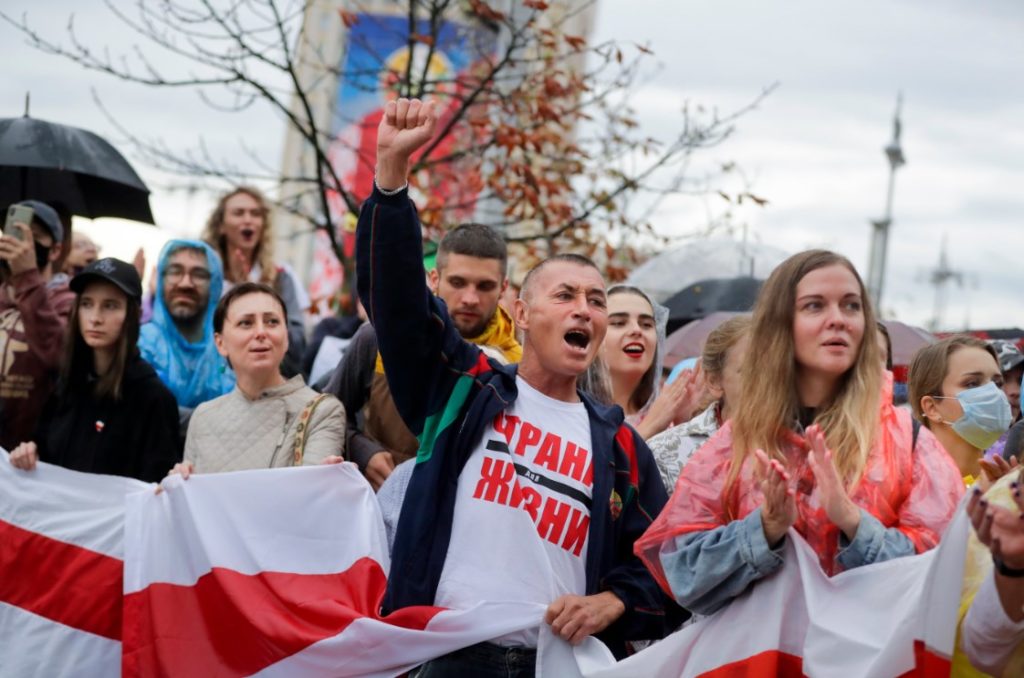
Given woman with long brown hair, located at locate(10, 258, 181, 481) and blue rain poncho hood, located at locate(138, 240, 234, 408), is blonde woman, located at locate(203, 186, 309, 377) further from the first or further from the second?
woman with long brown hair, located at locate(10, 258, 181, 481)

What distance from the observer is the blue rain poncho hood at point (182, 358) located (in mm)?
6508

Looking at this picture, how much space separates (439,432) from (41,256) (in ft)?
11.5

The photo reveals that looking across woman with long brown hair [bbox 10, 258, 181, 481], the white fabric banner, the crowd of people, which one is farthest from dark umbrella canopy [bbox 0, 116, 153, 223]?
the white fabric banner

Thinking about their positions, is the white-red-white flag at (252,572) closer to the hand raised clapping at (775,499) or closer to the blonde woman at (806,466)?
the blonde woman at (806,466)

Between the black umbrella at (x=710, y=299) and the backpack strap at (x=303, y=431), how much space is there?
4074 mm

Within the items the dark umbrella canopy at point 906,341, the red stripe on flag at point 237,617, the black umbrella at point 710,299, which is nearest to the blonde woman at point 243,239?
the black umbrella at point 710,299

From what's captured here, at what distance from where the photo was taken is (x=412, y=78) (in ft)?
31.9

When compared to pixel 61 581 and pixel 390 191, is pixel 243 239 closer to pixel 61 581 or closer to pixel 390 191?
A: pixel 61 581

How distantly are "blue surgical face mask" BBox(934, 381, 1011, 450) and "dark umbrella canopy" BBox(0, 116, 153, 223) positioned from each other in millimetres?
5006

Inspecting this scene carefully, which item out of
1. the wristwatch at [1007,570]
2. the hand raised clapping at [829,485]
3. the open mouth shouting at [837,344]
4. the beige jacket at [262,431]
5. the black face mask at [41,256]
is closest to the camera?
the wristwatch at [1007,570]

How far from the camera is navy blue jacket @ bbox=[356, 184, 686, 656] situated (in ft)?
12.6

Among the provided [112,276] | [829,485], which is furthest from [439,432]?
[112,276]

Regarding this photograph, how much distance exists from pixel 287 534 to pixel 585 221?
5319 millimetres

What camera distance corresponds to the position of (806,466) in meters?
3.55
